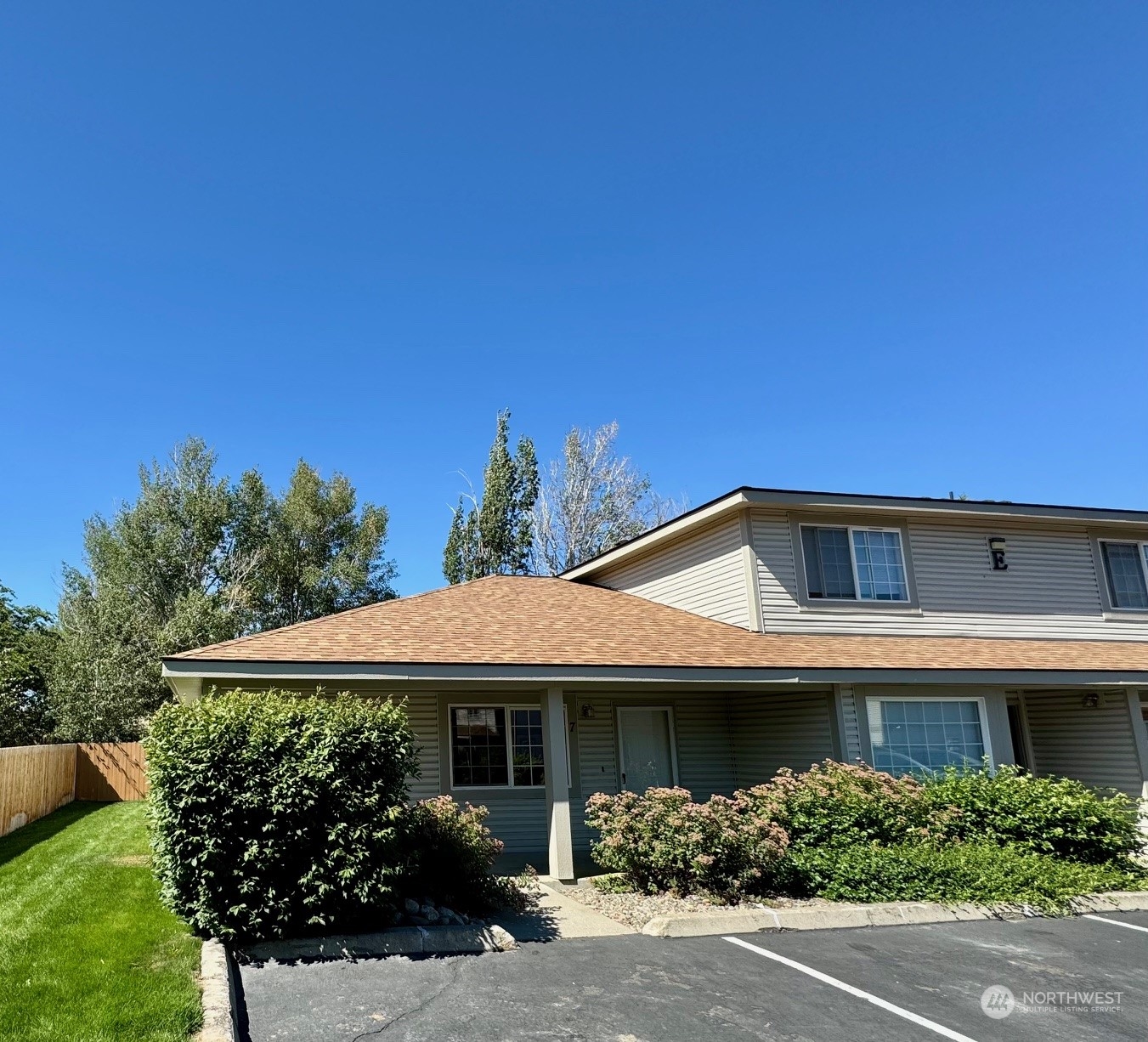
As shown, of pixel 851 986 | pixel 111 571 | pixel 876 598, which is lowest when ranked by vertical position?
pixel 851 986

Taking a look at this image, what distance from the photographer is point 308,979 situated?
254 inches

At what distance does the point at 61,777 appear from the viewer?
2159 centimetres

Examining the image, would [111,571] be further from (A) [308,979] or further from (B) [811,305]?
(A) [308,979]

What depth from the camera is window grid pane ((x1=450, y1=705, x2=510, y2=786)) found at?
531 inches

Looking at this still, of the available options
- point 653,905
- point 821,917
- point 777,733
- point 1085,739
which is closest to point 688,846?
point 653,905

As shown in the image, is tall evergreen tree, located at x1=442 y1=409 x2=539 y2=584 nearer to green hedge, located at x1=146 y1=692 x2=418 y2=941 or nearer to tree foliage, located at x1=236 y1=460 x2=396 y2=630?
tree foliage, located at x1=236 y1=460 x2=396 y2=630

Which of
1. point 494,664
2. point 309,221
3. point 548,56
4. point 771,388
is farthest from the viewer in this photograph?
point 771,388

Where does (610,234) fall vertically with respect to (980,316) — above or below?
above

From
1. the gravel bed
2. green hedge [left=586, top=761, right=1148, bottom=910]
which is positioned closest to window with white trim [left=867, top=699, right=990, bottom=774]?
green hedge [left=586, top=761, right=1148, bottom=910]

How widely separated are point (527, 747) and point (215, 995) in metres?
8.50

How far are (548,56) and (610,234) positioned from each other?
6.33m

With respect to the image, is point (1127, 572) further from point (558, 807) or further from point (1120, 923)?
point (558, 807)

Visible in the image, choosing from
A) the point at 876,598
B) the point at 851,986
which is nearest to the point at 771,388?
the point at 876,598

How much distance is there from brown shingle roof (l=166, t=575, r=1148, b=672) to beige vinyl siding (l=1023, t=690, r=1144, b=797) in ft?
3.54
